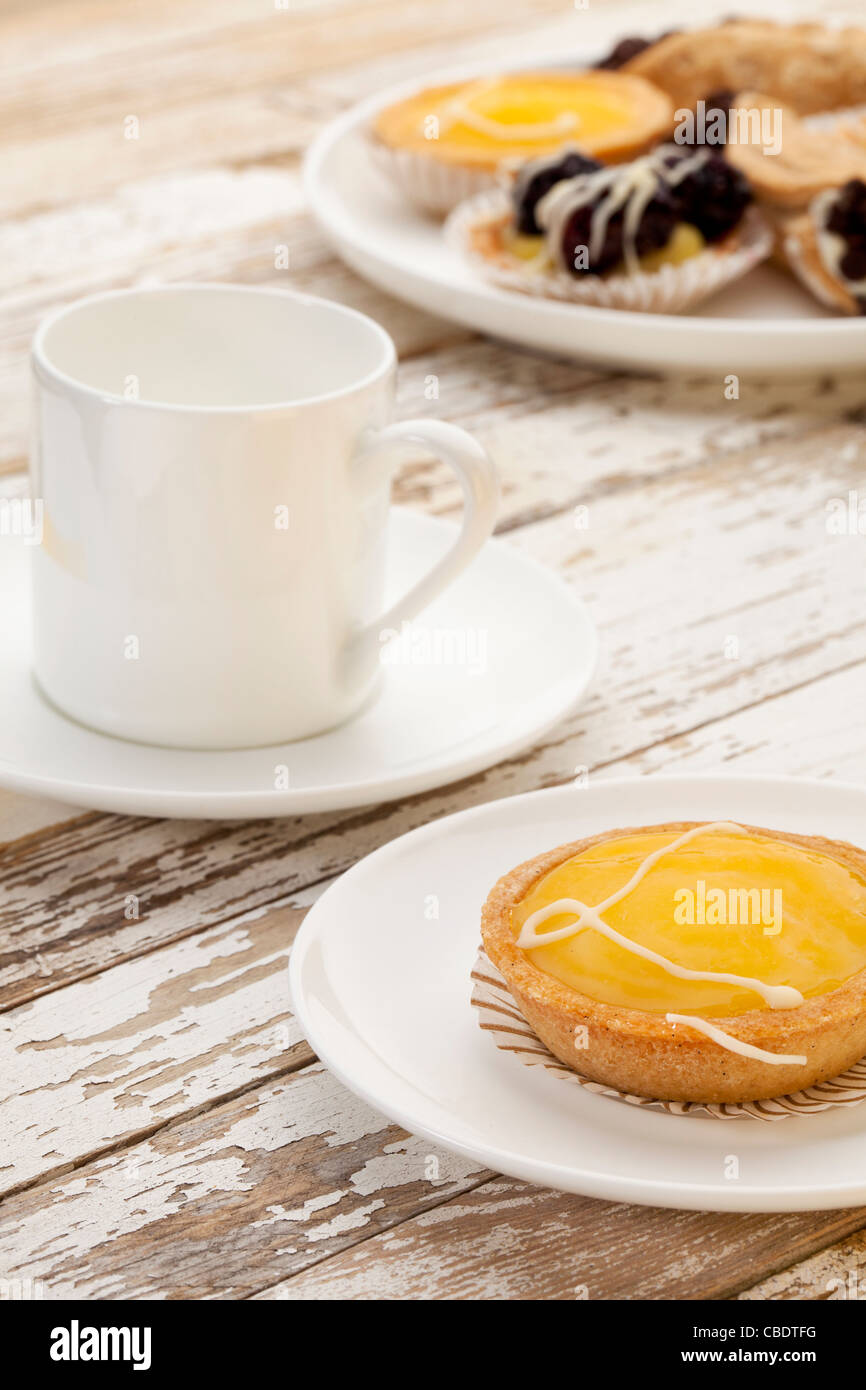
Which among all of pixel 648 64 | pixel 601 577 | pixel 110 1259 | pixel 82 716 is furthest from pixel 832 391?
pixel 110 1259

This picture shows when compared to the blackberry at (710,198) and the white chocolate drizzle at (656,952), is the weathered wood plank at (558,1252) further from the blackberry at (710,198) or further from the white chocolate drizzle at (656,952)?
the blackberry at (710,198)

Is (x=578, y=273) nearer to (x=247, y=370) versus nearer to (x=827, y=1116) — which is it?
(x=247, y=370)

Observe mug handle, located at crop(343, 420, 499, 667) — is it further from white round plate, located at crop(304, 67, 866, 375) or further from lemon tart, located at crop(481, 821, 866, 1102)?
white round plate, located at crop(304, 67, 866, 375)

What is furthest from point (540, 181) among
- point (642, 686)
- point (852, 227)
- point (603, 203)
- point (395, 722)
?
point (395, 722)

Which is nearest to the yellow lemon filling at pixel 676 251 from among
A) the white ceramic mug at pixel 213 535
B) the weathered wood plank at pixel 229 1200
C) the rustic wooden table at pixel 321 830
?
the rustic wooden table at pixel 321 830

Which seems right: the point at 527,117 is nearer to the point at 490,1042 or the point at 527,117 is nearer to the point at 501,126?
the point at 501,126
